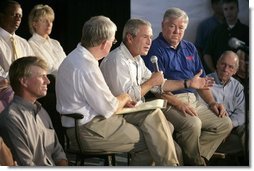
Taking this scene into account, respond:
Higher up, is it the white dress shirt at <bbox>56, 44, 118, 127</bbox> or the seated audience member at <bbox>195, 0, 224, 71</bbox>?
the seated audience member at <bbox>195, 0, 224, 71</bbox>

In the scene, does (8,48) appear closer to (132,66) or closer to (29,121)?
(29,121)

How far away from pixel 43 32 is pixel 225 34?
1.13 metres

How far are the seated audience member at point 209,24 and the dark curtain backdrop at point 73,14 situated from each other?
0.46m

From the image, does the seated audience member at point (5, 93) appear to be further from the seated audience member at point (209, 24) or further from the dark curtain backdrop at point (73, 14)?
the seated audience member at point (209, 24)

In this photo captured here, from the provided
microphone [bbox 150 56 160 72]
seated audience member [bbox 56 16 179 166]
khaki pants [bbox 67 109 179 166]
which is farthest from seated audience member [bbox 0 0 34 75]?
microphone [bbox 150 56 160 72]

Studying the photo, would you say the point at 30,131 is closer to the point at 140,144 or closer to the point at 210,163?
the point at 140,144

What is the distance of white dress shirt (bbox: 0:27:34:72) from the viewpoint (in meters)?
3.08

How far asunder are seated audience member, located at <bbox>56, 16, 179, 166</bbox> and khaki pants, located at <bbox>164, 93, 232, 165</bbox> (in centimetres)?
11

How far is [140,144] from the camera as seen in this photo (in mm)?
2988

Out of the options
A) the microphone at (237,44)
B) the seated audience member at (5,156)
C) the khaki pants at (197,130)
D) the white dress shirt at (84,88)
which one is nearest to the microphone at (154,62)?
the khaki pants at (197,130)

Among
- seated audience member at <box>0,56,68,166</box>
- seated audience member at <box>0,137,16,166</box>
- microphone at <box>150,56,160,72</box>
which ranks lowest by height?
seated audience member at <box>0,137,16,166</box>

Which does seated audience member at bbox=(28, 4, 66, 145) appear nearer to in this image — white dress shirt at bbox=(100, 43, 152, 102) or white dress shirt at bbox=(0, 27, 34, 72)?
white dress shirt at bbox=(0, 27, 34, 72)

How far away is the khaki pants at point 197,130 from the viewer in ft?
10.1

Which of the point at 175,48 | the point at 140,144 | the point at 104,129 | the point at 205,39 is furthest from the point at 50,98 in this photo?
the point at 205,39
